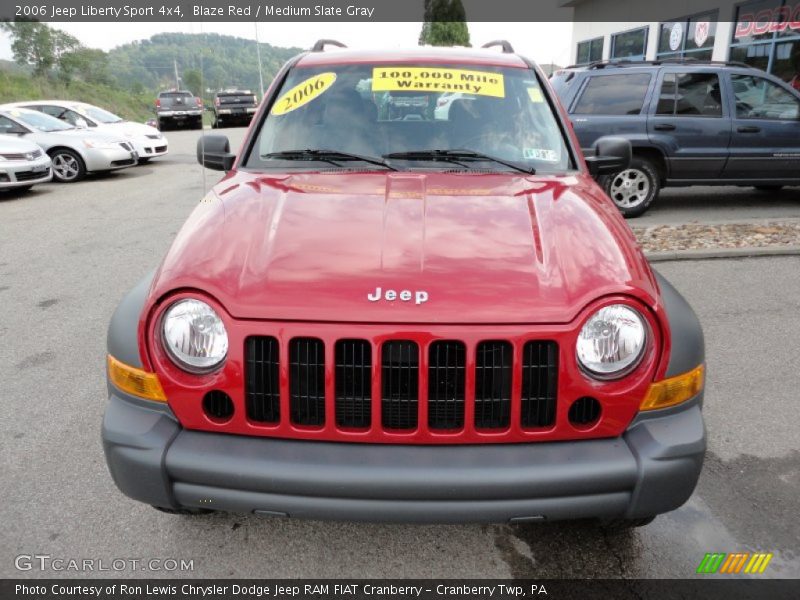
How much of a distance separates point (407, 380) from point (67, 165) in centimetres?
1298

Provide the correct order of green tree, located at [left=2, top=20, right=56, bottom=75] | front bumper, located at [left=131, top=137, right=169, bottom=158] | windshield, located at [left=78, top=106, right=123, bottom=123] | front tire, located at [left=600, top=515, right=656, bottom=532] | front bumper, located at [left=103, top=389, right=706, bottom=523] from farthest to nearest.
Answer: green tree, located at [left=2, top=20, right=56, bottom=75]
windshield, located at [left=78, top=106, right=123, bottom=123]
front bumper, located at [left=131, top=137, right=169, bottom=158]
front tire, located at [left=600, top=515, right=656, bottom=532]
front bumper, located at [left=103, top=389, right=706, bottom=523]

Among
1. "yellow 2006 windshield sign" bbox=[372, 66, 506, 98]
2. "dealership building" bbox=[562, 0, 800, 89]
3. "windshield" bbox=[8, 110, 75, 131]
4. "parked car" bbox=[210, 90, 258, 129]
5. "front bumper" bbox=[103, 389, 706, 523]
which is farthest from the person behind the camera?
"parked car" bbox=[210, 90, 258, 129]

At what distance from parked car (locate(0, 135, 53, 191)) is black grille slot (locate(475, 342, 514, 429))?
11.1m

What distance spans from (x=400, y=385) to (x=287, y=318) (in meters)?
0.41

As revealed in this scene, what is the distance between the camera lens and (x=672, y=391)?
207 centimetres

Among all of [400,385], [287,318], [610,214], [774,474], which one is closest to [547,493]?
[400,385]

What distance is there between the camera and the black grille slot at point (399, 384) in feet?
6.43

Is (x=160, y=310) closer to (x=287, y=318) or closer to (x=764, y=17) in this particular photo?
(x=287, y=318)

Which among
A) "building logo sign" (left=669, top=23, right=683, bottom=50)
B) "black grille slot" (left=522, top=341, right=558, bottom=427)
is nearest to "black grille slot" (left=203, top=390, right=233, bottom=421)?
"black grille slot" (left=522, top=341, right=558, bottom=427)

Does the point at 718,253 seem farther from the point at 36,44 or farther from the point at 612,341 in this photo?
the point at 36,44

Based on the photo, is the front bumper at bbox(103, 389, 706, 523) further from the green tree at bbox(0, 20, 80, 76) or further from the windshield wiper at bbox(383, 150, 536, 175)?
the green tree at bbox(0, 20, 80, 76)

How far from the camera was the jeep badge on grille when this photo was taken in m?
1.98

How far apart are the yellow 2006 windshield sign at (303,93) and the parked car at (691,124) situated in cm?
557

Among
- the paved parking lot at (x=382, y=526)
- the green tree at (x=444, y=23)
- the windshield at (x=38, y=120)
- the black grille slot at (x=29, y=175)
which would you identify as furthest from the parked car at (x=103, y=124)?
the green tree at (x=444, y=23)
